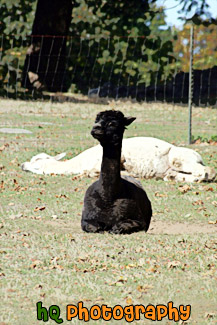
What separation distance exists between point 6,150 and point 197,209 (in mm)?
6161

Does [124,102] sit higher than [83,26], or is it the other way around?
[83,26]

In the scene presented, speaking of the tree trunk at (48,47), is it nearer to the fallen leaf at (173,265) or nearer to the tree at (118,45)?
the tree at (118,45)

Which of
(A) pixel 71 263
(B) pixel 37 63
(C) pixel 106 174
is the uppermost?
(B) pixel 37 63

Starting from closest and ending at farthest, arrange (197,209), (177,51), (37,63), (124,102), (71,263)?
(71,263) < (197,209) < (124,102) < (37,63) < (177,51)

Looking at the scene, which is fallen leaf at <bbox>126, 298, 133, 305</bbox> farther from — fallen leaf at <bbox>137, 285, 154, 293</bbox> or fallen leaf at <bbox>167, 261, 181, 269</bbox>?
fallen leaf at <bbox>167, 261, 181, 269</bbox>

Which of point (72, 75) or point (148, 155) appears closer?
point (148, 155)

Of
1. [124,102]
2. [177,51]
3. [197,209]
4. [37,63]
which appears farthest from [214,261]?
[177,51]

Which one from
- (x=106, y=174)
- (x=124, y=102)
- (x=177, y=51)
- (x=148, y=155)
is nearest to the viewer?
(x=106, y=174)

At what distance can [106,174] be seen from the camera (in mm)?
8906

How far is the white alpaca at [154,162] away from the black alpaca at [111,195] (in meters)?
3.68

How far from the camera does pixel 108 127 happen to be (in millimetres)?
8742

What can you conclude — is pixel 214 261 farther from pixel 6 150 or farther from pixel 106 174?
pixel 6 150

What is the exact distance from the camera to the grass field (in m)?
6.54

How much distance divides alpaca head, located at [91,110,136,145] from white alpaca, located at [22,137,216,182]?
4017 millimetres
